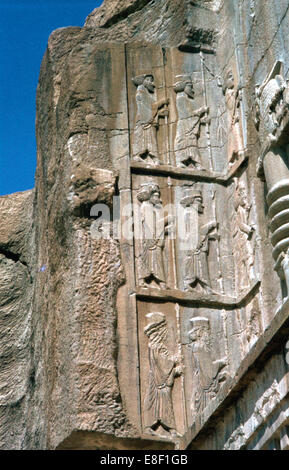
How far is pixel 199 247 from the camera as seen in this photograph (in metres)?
10.6

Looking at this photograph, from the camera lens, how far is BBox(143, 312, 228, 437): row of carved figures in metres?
9.81

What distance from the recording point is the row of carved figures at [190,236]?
33.9 ft

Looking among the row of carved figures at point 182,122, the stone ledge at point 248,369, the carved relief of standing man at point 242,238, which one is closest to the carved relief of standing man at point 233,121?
the row of carved figures at point 182,122

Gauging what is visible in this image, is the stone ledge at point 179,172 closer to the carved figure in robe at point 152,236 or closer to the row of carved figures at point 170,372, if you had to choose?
the carved figure in robe at point 152,236

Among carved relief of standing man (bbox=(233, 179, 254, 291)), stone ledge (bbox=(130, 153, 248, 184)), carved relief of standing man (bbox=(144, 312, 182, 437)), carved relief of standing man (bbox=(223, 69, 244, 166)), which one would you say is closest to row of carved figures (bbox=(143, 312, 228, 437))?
carved relief of standing man (bbox=(144, 312, 182, 437))

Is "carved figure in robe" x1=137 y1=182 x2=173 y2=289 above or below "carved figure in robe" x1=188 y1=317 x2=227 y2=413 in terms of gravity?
above

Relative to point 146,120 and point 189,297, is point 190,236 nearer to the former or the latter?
point 189,297

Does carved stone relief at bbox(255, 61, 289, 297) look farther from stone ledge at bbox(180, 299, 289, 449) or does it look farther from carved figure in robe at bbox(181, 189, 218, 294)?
stone ledge at bbox(180, 299, 289, 449)

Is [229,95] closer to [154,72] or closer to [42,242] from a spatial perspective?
[154,72]

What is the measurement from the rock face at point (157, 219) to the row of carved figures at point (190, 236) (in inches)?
0.5

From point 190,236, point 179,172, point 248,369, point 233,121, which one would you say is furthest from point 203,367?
point 248,369

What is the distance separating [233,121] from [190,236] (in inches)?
42.9

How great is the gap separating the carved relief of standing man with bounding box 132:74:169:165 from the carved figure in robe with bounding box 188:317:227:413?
157 cm
